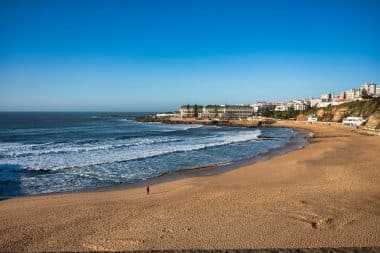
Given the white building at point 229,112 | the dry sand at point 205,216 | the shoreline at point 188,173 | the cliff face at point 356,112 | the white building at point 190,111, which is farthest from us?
the white building at point 190,111

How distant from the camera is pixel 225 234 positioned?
8375 millimetres

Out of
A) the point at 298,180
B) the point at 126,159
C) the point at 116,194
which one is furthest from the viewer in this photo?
the point at 126,159

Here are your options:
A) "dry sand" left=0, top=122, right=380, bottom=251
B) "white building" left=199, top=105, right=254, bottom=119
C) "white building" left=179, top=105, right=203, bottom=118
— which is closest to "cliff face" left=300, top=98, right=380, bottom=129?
"white building" left=199, top=105, right=254, bottom=119

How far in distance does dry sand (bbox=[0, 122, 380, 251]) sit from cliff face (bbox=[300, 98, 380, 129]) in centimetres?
4322

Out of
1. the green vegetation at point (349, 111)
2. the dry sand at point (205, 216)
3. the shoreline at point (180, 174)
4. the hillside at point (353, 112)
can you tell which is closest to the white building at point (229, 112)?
the hillside at point (353, 112)

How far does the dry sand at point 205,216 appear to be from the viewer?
798 centimetres

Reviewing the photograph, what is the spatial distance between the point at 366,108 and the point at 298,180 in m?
59.9

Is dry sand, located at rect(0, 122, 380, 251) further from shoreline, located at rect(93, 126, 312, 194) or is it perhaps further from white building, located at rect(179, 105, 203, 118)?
white building, located at rect(179, 105, 203, 118)

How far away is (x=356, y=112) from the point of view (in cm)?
6888

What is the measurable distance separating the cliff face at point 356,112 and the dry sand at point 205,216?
1702 inches

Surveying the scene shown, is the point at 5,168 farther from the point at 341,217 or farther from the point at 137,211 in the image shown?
the point at 341,217

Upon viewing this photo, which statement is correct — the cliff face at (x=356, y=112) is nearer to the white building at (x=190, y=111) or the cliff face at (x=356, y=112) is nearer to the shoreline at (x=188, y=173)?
the shoreline at (x=188, y=173)

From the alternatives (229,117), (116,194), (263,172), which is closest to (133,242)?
(116,194)

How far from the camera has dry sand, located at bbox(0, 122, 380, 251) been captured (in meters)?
7.98
